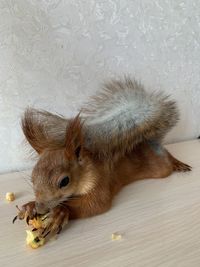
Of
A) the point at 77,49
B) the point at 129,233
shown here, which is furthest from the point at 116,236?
the point at 77,49

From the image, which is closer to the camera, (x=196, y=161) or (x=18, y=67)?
(x=18, y=67)

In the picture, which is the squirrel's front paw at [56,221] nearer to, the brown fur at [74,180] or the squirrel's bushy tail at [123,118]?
the brown fur at [74,180]

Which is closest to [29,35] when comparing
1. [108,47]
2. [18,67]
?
[18,67]

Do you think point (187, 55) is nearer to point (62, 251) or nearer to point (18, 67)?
point (18, 67)

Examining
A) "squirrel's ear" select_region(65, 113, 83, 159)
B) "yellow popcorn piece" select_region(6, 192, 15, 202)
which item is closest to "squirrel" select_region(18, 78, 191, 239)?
"squirrel's ear" select_region(65, 113, 83, 159)

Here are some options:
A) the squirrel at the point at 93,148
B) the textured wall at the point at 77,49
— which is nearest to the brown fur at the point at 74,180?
the squirrel at the point at 93,148

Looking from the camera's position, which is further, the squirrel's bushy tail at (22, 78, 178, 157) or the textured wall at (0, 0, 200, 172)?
the textured wall at (0, 0, 200, 172)

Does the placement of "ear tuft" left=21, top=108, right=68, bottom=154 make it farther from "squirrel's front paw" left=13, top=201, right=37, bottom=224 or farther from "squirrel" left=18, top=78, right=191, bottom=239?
"squirrel's front paw" left=13, top=201, right=37, bottom=224
